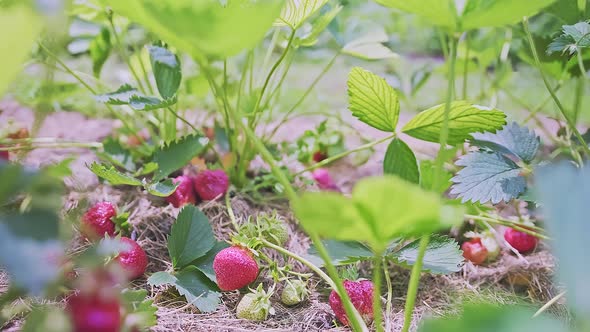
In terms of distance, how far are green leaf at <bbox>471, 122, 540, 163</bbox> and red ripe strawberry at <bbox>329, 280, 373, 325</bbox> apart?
32 cm

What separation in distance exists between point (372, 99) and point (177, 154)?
0.38 meters

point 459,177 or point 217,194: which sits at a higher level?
point 459,177

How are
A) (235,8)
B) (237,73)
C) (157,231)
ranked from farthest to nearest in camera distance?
(237,73) → (157,231) → (235,8)

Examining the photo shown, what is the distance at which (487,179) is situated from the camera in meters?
0.87

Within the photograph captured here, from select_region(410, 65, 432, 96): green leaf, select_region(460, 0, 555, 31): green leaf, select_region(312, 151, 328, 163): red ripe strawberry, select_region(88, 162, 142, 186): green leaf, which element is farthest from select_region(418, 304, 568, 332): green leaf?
select_region(410, 65, 432, 96): green leaf

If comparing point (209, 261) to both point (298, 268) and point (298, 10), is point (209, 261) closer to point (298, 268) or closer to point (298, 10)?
point (298, 268)

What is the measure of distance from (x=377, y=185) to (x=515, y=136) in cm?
61

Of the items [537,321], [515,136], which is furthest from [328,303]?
[537,321]

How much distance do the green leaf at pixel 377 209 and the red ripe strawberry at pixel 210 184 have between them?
630 millimetres

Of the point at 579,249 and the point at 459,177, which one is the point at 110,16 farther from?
the point at 579,249

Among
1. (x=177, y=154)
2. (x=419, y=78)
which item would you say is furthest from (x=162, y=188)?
(x=419, y=78)

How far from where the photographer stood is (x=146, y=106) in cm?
92

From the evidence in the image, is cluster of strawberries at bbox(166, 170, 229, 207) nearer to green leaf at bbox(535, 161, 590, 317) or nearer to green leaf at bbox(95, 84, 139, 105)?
green leaf at bbox(95, 84, 139, 105)

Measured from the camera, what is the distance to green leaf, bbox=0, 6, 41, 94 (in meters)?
0.41
